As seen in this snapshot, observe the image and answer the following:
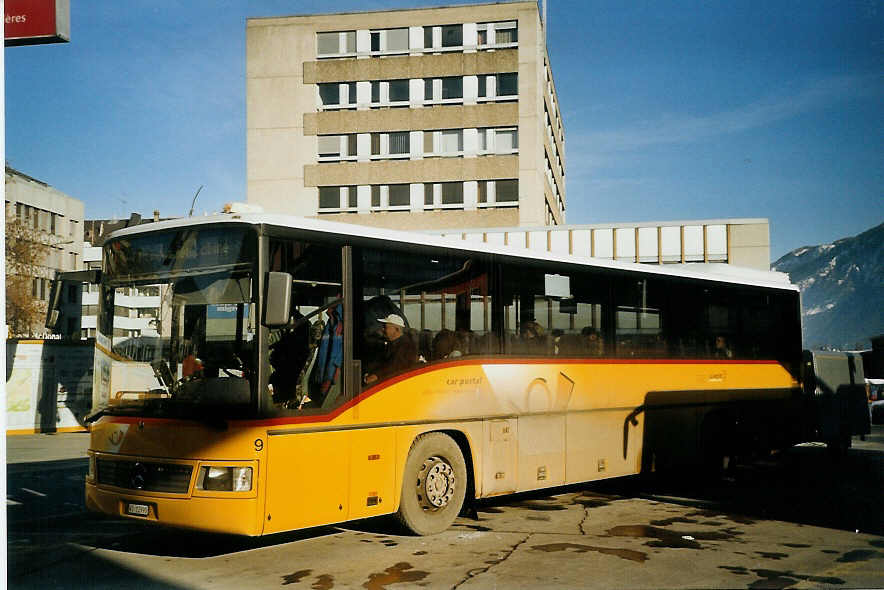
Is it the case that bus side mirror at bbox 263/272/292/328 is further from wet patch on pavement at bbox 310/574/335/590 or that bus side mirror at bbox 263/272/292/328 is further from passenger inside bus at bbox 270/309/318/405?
wet patch on pavement at bbox 310/574/335/590

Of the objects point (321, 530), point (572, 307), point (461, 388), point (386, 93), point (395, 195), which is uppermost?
point (386, 93)

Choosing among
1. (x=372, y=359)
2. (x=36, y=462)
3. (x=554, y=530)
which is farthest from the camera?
(x=36, y=462)

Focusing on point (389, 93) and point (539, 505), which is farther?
point (389, 93)

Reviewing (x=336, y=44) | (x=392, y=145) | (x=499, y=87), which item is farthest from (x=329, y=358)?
(x=336, y=44)

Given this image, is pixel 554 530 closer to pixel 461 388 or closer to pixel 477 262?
pixel 461 388

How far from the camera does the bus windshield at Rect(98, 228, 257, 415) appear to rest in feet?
27.2

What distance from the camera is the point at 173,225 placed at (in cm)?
888

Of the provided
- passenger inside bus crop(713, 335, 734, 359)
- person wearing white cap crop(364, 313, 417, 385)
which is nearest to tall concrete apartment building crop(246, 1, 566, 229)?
passenger inside bus crop(713, 335, 734, 359)

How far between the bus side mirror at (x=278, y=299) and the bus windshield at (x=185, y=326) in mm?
267

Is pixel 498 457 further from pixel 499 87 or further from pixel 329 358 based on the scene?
pixel 499 87

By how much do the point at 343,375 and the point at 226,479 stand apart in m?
1.55

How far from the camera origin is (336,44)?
64.3 metres

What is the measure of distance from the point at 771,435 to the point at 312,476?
1001 centimetres

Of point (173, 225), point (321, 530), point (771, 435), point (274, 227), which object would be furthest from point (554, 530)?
point (771, 435)
